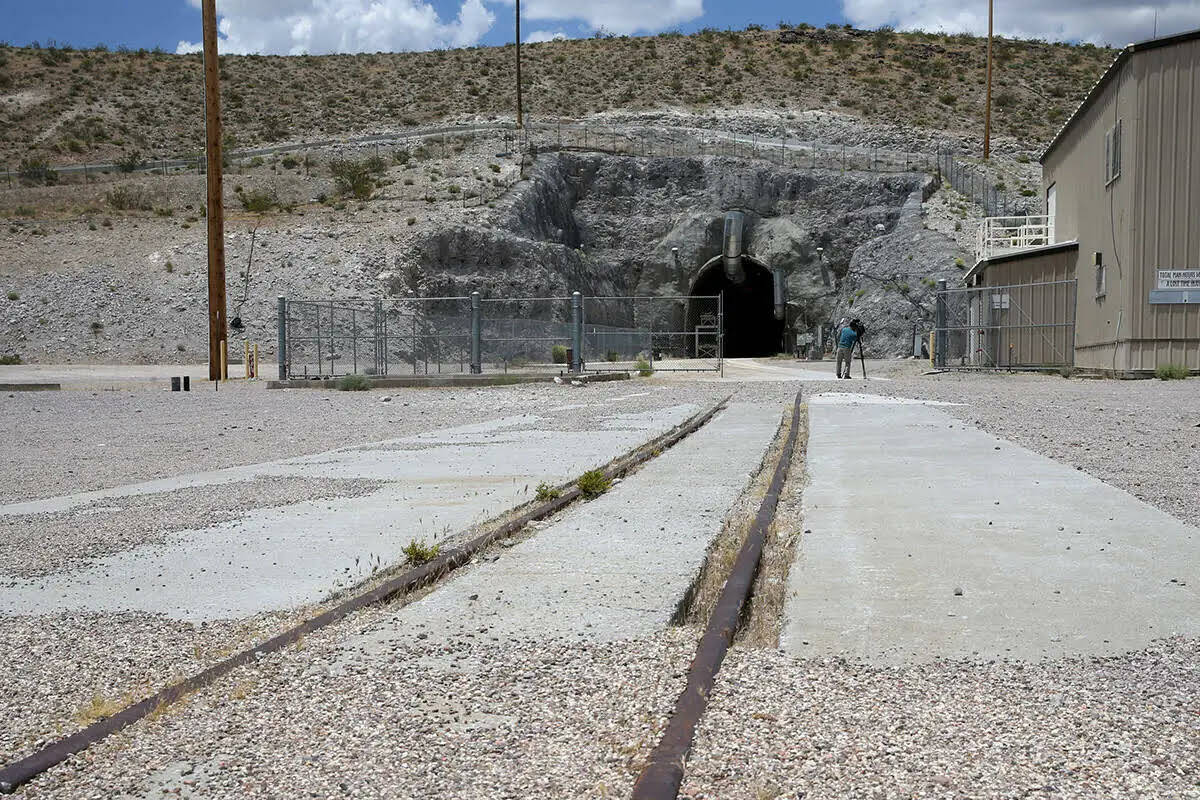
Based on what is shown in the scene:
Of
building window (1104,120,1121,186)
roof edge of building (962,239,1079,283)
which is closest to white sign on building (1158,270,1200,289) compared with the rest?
building window (1104,120,1121,186)

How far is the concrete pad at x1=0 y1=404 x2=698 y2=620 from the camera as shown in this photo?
5137mm

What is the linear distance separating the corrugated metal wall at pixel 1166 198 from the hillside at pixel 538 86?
1452 inches

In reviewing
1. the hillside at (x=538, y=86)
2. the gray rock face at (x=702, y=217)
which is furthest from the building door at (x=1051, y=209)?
the hillside at (x=538, y=86)

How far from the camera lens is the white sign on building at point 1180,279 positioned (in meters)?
26.1

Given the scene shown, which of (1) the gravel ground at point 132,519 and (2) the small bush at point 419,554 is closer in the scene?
(2) the small bush at point 419,554

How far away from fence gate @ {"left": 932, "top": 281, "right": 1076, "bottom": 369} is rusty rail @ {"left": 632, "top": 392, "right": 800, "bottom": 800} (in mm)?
28732

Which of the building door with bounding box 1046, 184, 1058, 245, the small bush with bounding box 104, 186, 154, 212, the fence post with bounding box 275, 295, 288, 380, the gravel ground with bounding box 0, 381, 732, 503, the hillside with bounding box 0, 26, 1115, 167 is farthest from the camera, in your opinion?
the hillside with bounding box 0, 26, 1115, 167

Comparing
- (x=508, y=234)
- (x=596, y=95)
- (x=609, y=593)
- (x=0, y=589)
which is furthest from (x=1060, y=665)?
(x=596, y=95)

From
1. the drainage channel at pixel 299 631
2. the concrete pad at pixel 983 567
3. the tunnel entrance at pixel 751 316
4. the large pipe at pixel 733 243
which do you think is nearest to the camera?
the drainage channel at pixel 299 631

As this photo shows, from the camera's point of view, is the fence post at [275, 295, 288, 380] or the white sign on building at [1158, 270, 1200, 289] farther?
the fence post at [275, 295, 288, 380]

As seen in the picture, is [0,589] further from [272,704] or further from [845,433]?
[845,433]

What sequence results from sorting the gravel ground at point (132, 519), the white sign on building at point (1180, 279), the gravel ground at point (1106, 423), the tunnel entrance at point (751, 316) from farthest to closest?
the tunnel entrance at point (751, 316)
the white sign on building at point (1180, 279)
the gravel ground at point (1106, 423)
the gravel ground at point (132, 519)

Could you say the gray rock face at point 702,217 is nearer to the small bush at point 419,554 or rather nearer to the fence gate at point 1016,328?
the fence gate at point 1016,328

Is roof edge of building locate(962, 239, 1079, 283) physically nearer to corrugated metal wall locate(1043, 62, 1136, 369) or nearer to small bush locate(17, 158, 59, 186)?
corrugated metal wall locate(1043, 62, 1136, 369)
